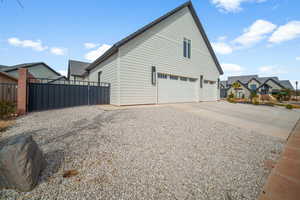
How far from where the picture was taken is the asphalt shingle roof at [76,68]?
1744 cm

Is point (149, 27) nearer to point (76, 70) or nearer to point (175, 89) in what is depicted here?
point (175, 89)

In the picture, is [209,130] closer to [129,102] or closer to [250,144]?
[250,144]

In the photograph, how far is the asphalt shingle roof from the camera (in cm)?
1744

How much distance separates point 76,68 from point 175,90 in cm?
1547

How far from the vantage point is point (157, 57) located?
9.67 m

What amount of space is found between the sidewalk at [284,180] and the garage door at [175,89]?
7.56m

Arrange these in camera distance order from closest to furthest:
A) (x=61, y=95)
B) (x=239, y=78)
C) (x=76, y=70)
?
(x=61, y=95)
(x=76, y=70)
(x=239, y=78)

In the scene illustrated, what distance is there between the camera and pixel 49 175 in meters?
1.97

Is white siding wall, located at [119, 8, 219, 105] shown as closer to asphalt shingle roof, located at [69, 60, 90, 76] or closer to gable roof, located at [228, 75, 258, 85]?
asphalt shingle roof, located at [69, 60, 90, 76]

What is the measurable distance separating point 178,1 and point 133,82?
29.2ft

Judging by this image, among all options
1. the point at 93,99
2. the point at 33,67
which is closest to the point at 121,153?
the point at 93,99

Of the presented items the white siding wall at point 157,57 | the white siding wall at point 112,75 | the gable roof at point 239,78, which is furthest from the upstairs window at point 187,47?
the gable roof at point 239,78

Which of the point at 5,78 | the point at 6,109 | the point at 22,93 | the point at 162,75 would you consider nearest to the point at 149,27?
the point at 162,75

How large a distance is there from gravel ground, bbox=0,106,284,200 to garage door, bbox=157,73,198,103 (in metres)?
6.03
